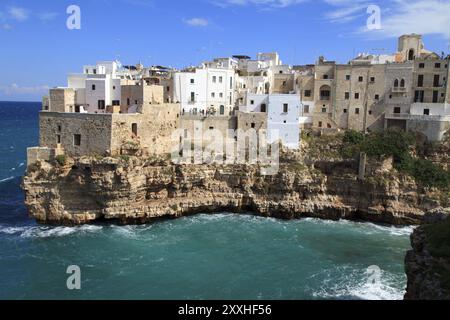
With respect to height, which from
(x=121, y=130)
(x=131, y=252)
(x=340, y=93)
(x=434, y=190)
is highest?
(x=340, y=93)

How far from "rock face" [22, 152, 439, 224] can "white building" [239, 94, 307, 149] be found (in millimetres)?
3365

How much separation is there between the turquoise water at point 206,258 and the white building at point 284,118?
8.69 m

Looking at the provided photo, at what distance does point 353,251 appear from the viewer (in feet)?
97.1

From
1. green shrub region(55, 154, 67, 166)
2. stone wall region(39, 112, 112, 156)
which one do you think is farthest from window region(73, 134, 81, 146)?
A: green shrub region(55, 154, 67, 166)

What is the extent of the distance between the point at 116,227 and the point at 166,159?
730 centimetres

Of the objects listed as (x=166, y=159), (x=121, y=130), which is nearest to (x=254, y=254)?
(x=166, y=159)

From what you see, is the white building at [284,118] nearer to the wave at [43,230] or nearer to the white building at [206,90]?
the white building at [206,90]

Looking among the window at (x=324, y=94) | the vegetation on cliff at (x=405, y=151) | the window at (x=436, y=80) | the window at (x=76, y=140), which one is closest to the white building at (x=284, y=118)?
the vegetation on cliff at (x=405, y=151)

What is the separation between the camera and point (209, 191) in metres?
37.6

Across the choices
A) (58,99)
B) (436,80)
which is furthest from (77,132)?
(436,80)

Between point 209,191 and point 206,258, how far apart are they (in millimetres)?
10244

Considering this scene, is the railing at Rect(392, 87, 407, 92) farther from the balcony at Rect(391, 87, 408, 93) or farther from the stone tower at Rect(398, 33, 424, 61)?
the stone tower at Rect(398, 33, 424, 61)

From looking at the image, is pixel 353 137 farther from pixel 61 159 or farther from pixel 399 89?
pixel 61 159
